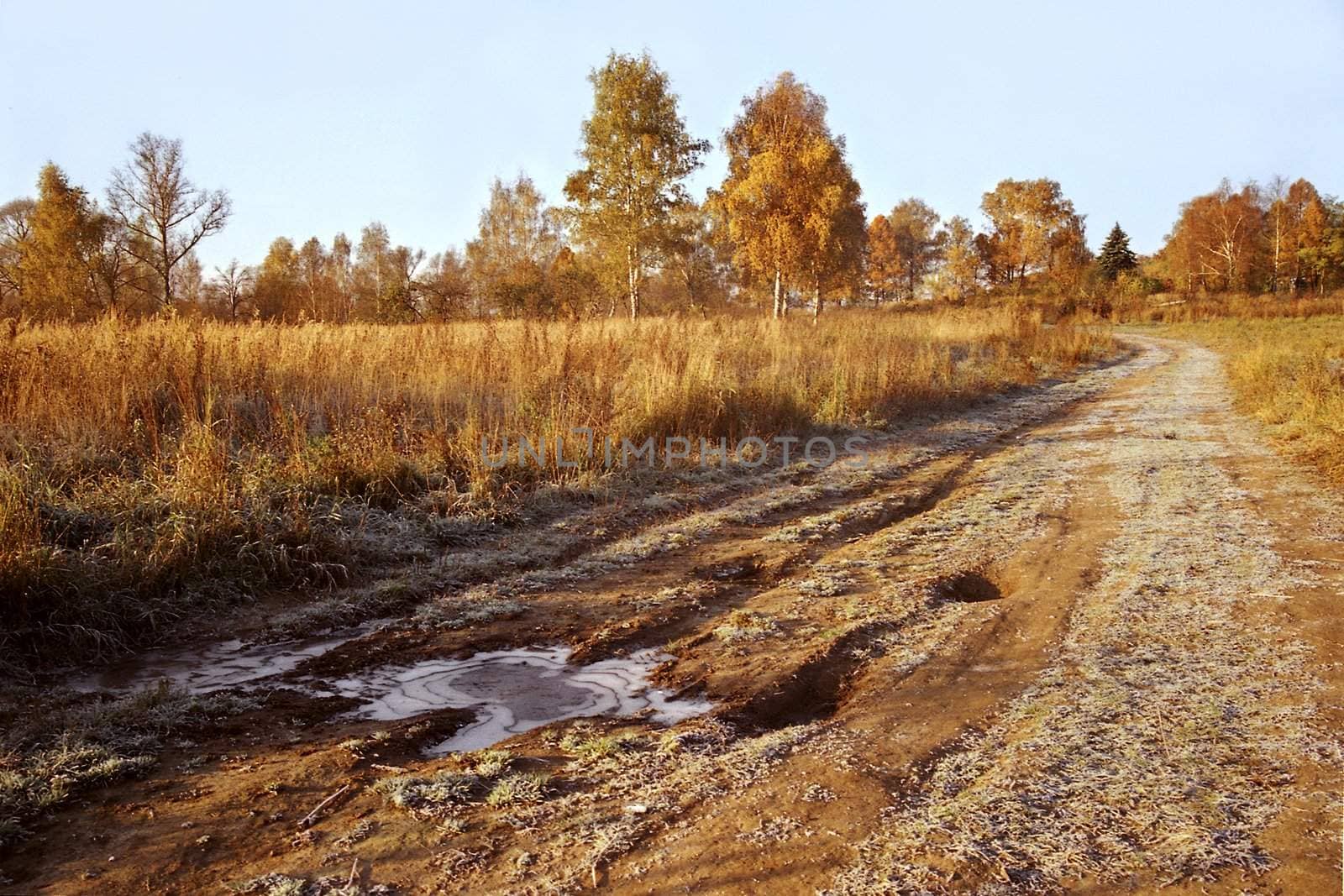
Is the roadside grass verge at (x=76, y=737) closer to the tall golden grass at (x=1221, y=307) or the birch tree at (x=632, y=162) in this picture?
the birch tree at (x=632, y=162)

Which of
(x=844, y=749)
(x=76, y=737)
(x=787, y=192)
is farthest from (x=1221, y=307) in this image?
(x=76, y=737)

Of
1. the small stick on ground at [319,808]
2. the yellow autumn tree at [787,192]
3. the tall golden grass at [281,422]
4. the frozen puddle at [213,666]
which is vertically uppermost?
the yellow autumn tree at [787,192]

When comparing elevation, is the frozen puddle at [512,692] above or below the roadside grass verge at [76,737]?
below

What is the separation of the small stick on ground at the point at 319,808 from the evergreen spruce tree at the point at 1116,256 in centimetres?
6824

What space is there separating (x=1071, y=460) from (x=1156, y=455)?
948 millimetres

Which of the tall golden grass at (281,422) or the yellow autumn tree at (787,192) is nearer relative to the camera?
the tall golden grass at (281,422)

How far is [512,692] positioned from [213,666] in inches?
59.8

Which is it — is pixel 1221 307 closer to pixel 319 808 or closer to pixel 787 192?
pixel 787 192

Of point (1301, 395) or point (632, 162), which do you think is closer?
point (1301, 395)

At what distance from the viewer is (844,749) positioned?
2850 millimetres

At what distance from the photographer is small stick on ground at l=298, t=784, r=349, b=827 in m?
2.44

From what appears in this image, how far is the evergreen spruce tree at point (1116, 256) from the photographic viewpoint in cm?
6100

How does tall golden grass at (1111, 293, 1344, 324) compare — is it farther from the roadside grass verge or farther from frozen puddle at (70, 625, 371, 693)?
the roadside grass verge

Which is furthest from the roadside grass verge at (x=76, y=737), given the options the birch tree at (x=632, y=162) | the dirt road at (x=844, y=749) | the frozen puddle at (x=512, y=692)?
the birch tree at (x=632, y=162)
